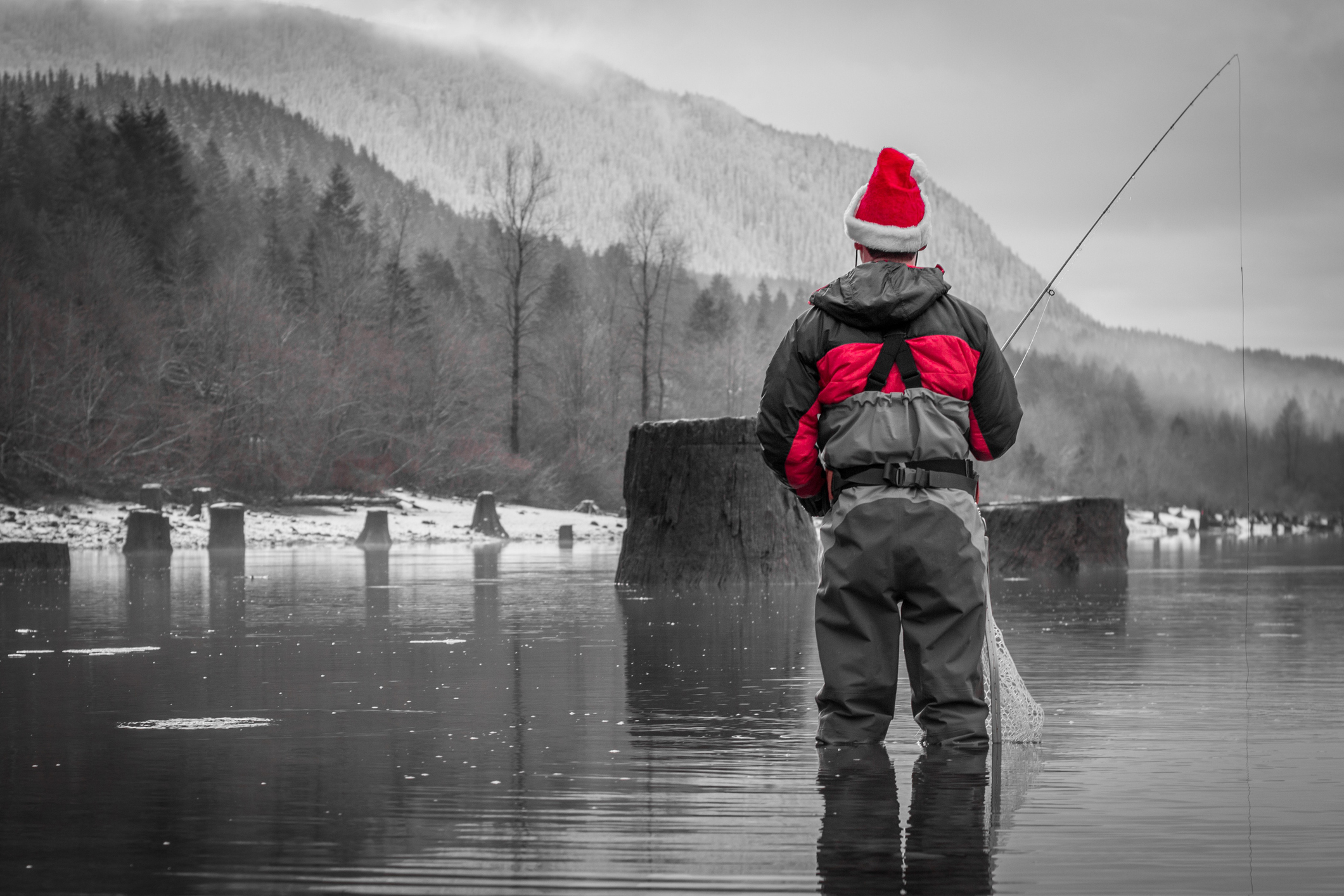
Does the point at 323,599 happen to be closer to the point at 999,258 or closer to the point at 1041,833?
the point at 1041,833

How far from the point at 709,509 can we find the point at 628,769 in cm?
879

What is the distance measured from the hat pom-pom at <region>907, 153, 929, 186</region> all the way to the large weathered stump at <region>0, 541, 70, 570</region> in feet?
50.7

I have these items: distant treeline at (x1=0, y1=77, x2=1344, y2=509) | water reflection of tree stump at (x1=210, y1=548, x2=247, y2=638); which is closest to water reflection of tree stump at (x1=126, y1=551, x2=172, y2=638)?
water reflection of tree stump at (x1=210, y1=548, x2=247, y2=638)

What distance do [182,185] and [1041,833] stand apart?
2601 inches

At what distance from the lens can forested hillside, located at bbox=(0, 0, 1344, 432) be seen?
113m

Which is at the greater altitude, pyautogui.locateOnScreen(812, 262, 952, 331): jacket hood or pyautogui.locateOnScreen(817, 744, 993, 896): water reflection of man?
pyautogui.locateOnScreen(812, 262, 952, 331): jacket hood

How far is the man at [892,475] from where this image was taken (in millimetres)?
4277

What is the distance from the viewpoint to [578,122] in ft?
472

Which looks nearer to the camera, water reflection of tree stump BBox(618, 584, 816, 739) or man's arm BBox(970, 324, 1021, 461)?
man's arm BBox(970, 324, 1021, 461)

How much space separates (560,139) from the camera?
140750 millimetres

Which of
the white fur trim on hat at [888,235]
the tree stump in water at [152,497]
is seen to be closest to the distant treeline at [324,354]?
the tree stump in water at [152,497]

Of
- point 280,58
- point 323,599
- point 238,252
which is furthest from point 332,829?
point 280,58

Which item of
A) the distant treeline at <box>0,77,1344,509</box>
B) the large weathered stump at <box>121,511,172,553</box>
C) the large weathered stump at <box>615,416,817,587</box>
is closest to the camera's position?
the large weathered stump at <box>615,416,817,587</box>

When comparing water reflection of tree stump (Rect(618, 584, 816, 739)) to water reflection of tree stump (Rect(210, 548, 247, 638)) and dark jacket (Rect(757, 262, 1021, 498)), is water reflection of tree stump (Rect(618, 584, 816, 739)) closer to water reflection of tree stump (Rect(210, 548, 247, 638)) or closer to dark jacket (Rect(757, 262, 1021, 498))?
dark jacket (Rect(757, 262, 1021, 498))
